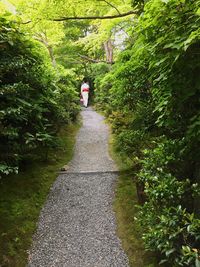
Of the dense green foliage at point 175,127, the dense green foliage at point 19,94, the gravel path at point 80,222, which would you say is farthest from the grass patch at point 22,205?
the dense green foliage at point 175,127

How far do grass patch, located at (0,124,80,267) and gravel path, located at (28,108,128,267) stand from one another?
180mm

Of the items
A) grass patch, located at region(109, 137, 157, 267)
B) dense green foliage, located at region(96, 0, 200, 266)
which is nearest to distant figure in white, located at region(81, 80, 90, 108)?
grass patch, located at region(109, 137, 157, 267)

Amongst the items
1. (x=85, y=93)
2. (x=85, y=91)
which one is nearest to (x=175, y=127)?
(x=85, y=91)

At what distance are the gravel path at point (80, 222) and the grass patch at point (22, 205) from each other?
0.18m

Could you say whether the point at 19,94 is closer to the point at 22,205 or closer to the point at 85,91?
the point at 22,205

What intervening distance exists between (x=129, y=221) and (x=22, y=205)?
94.2 inches

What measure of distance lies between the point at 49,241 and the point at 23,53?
4358 millimetres

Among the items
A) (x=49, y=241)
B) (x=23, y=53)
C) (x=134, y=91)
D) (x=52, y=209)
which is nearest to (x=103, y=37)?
(x=134, y=91)

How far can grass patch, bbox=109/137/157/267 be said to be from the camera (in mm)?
Answer: 5048

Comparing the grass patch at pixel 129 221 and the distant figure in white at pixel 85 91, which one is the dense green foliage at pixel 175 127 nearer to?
the grass patch at pixel 129 221

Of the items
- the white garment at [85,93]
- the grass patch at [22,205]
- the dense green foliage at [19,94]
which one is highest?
the dense green foliage at [19,94]

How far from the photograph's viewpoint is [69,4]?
32.3 feet

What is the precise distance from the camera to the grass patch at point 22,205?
208 inches

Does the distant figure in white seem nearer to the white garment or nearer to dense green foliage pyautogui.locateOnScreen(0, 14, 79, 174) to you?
the white garment
